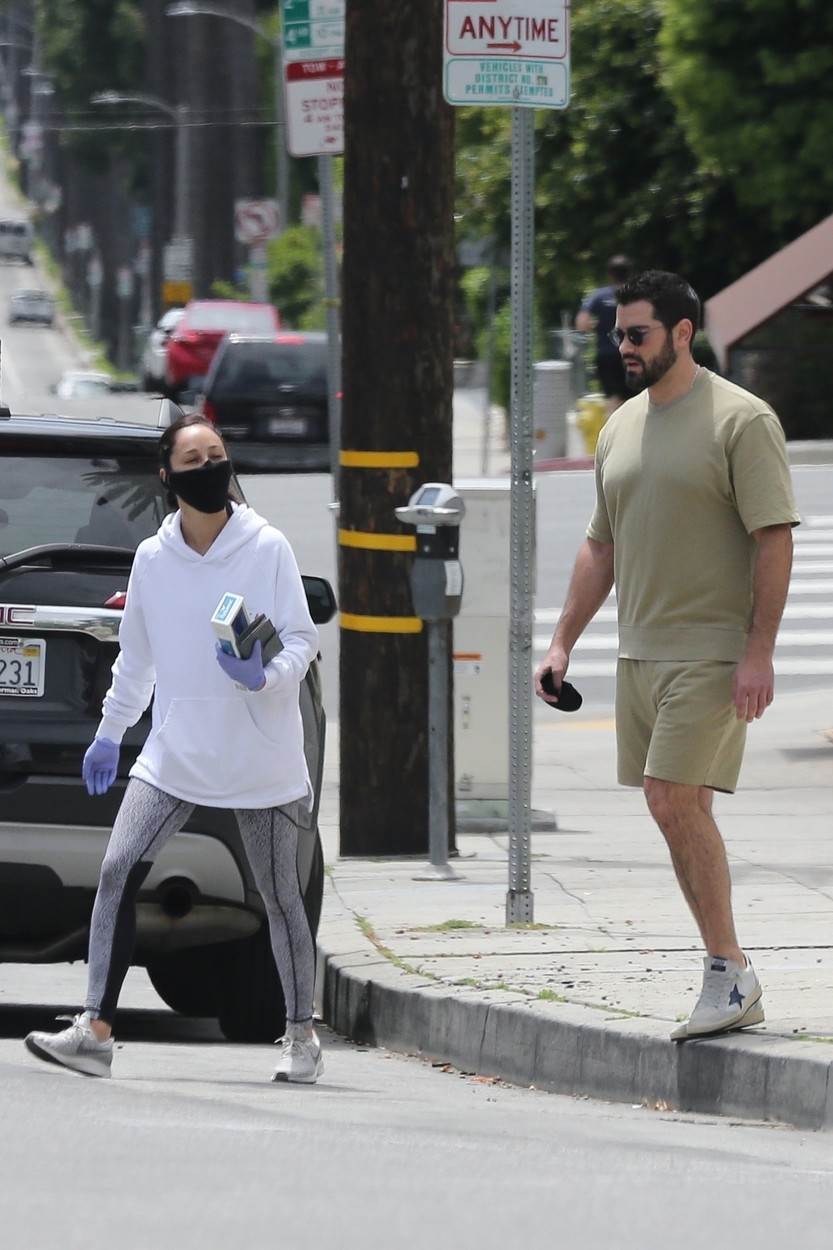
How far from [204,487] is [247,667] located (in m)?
0.49

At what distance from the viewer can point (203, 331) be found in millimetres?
41438

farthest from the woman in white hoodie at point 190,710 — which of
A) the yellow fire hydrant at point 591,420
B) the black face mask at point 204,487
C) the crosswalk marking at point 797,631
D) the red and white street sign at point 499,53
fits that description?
the yellow fire hydrant at point 591,420

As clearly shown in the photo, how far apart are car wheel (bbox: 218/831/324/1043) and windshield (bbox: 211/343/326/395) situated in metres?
20.2

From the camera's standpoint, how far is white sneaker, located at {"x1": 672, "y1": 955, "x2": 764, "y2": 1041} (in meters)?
6.70

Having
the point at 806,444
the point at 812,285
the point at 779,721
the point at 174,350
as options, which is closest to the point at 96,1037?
the point at 779,721

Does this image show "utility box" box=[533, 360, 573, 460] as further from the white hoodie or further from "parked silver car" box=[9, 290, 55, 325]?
"parked silver car" box=[9, 290, 55, 325]

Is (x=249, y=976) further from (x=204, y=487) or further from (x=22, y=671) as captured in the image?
(x=204, y=487)

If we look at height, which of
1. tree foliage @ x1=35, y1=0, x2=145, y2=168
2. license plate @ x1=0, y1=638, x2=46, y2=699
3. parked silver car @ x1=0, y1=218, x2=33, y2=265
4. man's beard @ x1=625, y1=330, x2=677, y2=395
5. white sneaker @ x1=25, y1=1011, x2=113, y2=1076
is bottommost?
white sneaker @ x1=25, y1=1011, x2=113, y2=1076

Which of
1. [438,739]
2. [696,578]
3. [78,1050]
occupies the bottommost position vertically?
[78,1050]

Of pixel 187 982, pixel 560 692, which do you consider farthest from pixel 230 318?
pixel 560 692

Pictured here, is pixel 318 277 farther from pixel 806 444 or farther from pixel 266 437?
pixel 806 444

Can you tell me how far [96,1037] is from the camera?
263 inches

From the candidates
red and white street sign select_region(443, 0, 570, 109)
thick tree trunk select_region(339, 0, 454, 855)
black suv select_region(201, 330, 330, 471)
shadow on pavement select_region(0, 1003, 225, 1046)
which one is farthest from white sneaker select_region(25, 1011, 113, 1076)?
black suv select_region(201, 330, 330, 471)

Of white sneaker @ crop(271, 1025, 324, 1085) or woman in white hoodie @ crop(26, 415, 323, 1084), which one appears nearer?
woman in white hoodie @ crop(26, 415, 323, 1084)
